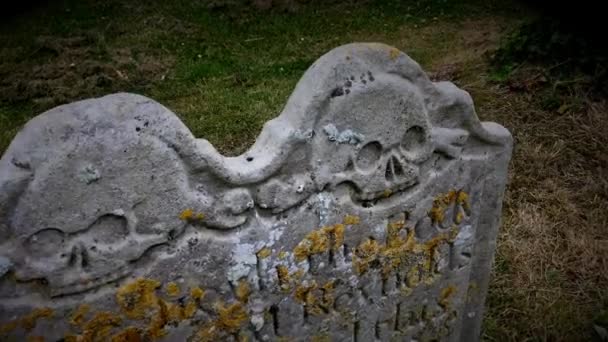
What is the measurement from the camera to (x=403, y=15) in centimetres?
660

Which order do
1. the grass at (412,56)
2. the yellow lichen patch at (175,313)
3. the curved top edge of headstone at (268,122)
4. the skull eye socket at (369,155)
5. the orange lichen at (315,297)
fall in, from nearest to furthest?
the curved top edge of headstone at (268,122)
the yellow lichen patch at (175,313)
the skull eye socket at (369,155)
the orange lichen at (315,297)
the grass at (412,56)

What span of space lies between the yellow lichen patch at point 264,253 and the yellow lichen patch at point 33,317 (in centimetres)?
54

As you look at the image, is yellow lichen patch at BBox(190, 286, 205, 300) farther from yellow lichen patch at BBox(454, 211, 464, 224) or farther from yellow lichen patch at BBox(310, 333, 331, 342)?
yellow lichen patch at BBox(454, 211, 464, 224)

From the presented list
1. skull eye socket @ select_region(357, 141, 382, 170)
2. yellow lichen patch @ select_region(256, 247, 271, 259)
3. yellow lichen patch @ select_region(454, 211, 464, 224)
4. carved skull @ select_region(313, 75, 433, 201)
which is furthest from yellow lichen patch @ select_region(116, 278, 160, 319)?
yellow lichen patch @ select_region(454, 211, 464, 224)

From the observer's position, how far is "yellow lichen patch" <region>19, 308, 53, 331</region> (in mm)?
1474

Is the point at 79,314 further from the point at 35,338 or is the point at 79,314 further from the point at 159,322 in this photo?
the point at 159,322

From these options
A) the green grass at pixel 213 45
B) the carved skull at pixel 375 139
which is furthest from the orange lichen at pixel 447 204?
the green grass at pixel 213 45

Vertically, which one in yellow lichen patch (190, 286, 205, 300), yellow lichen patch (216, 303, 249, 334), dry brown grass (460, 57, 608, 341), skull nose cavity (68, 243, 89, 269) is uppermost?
skull nose cavity (68, 243, 89, 269)

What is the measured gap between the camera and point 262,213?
66.9 inches

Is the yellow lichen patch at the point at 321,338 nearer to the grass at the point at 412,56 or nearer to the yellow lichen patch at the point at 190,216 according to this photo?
the yellow lichen patch at the point at 190,216

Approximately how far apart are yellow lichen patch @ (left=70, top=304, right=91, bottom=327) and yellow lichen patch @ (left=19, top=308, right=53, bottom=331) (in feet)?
0.18

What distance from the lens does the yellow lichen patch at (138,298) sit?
1.58 m

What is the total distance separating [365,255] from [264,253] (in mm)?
357

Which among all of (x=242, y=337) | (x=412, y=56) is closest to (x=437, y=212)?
(x=242, y=337)
